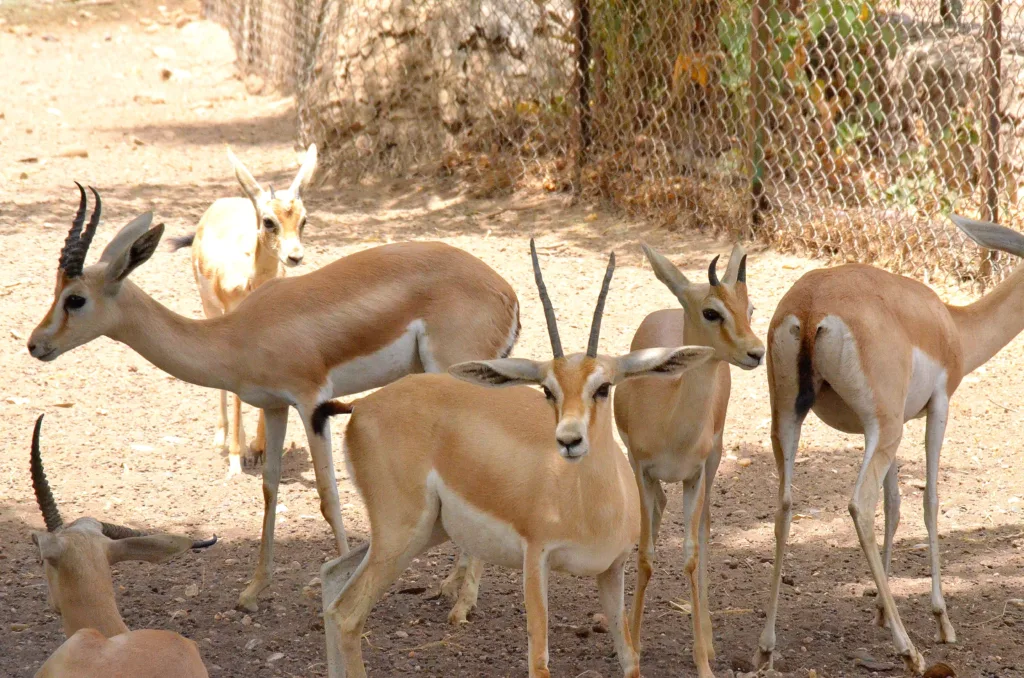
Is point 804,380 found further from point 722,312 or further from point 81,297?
point 81,297

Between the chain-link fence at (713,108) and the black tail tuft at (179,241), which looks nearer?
Result: the black tail tuft at (179,241)

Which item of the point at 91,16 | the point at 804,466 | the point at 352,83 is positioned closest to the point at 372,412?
the point at 804,466

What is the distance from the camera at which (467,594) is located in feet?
16.8

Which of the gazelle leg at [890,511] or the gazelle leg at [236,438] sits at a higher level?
the gazelle leg at [890,511]

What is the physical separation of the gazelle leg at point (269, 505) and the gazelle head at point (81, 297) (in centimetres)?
82

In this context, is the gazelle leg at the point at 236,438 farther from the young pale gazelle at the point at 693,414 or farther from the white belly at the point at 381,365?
the young pale gazelle at the point at 693,414

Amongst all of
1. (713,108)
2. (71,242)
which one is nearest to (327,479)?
(71,242)

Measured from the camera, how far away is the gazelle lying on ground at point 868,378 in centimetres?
466

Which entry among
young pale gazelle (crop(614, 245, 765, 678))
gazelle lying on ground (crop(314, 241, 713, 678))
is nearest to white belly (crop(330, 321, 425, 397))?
gazelle lying on ground (crop(314, 241, 713, 678))

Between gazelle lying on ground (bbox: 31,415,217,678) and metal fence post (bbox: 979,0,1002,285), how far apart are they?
5.92 meters

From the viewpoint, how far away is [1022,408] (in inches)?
281

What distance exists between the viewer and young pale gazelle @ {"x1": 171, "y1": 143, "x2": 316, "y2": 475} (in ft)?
22.1

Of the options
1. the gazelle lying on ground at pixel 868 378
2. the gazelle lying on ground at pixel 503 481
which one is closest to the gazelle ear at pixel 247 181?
the gazelle lying on ground at pixel 503 481

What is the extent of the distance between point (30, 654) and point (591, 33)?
7.53m
